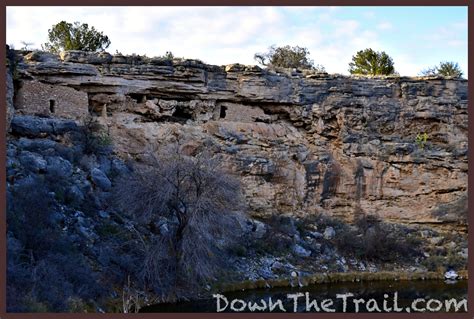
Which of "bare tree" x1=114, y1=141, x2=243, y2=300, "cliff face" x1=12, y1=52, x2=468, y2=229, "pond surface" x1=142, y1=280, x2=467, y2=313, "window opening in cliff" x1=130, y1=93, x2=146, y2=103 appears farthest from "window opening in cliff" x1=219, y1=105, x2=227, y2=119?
"pond surface" x1=142, y1=280, x2=467, y2=313

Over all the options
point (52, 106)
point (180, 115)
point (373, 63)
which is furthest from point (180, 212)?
point (373, 63)

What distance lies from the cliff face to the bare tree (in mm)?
5769

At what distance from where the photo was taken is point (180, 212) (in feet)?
53.4

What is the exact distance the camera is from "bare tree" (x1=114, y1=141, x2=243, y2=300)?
15781 mm

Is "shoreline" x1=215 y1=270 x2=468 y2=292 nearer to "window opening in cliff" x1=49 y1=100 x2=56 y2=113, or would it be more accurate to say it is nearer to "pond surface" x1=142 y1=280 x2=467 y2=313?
"pond surface" x1=142 y1=280 x2=467 y2=313

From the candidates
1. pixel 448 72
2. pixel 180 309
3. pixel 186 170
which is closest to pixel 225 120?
pixel 186 170

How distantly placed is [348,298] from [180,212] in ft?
16.6

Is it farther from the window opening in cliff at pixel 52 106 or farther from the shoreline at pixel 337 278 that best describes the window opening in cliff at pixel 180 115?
the shoreline at pixel 337 278

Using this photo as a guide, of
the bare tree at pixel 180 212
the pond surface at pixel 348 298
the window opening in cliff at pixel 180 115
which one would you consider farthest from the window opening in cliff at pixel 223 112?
the pond surface at pixel 348 298

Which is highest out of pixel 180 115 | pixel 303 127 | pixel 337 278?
pixel 180 115

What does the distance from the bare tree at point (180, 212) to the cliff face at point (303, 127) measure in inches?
227

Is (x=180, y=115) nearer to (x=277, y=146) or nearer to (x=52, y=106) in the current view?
(x=277, y=146)

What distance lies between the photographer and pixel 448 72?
3031cm

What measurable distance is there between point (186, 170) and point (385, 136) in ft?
36.5
